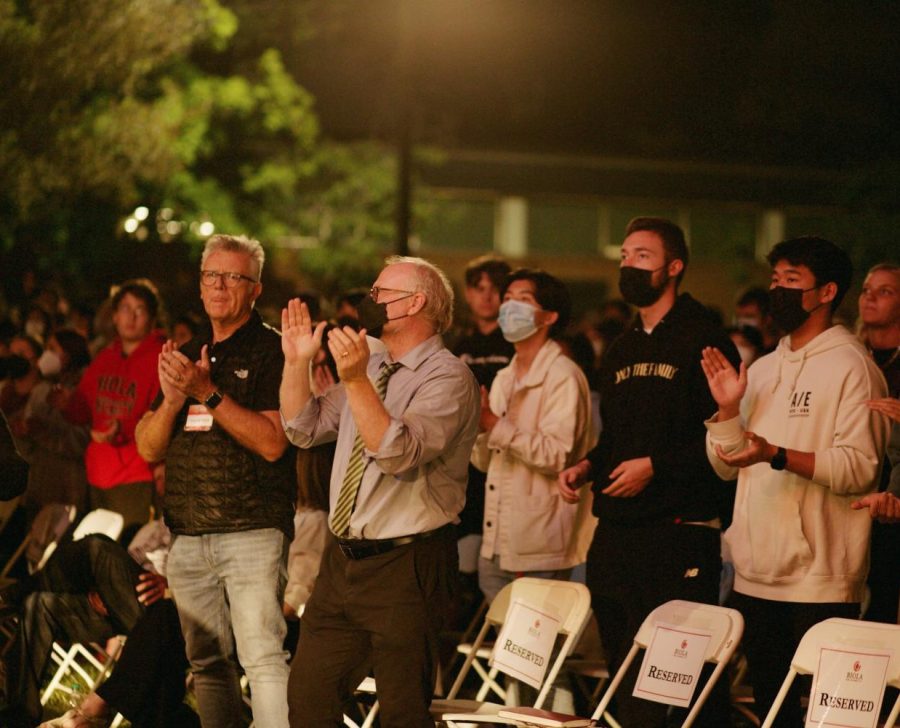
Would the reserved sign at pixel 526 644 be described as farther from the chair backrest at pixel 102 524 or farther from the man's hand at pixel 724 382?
the chair backrest at pixel 102 524

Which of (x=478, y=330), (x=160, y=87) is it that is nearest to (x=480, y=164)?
(x=160, y=87)

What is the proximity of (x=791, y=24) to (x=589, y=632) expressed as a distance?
29341mm

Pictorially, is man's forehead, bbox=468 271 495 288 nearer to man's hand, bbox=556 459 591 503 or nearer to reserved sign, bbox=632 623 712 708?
man's hand, bbox=556 459 591 503

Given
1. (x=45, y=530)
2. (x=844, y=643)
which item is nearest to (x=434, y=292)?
(x=844, y=643)

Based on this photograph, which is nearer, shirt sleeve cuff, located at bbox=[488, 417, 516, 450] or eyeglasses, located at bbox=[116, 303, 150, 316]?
shirt sleeve cuff, located at bbox=[488, 417, 516, 450]

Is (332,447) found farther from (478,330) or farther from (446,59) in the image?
(446,59)

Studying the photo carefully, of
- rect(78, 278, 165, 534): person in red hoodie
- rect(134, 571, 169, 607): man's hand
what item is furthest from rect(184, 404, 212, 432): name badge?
rect(78, 278, 165, 534): person in red hoodie

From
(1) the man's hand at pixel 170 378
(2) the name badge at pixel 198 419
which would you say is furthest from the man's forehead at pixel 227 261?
(2) the name badge at pixel 198 419

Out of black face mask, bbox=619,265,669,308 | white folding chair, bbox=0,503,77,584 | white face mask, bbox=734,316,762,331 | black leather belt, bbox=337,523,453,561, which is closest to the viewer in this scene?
black leather belt, bbox=337,523,453,561

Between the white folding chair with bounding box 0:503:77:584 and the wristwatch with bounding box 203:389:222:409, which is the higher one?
the wristwatch with bounding box 203:389:222:409

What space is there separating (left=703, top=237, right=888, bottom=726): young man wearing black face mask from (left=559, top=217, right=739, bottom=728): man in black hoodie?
220mm

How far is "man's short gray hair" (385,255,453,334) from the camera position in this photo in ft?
17.6

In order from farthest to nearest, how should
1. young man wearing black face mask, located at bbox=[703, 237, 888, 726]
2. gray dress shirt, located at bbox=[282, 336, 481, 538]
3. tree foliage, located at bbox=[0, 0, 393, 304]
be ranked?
1. tree foliage, located at bbox=[0, 0, 393, 304]
2. young man wearing black face mask, located at bbox=[703, 237, 888, 726]
3. gray dress shirt, located at bbox=[282, 336, 481, 538]

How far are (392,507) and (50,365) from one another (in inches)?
231
